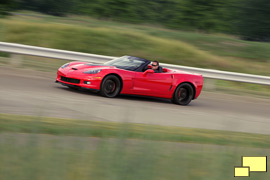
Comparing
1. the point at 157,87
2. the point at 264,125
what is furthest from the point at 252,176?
the point at 157,87

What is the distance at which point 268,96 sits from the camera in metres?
17.1

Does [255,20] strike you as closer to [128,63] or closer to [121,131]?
[128,63]

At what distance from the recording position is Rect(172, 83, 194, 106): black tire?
12.1m

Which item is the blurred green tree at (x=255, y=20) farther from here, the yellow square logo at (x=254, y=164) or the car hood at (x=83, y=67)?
the yellow square logo at (x=254, y=164)

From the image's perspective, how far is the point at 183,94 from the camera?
40.4ft

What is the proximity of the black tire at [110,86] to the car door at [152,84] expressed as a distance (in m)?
0.51

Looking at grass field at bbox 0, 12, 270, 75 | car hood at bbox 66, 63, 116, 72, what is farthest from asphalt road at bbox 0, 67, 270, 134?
grass field at bbox 0, 12, 270, 75

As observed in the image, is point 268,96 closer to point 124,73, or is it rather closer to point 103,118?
point 124,73

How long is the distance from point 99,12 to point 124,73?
4406cm

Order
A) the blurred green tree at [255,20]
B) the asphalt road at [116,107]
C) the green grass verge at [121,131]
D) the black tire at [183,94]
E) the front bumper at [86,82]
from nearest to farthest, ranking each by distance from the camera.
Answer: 1. the green grass verge at [121,131]
2. the asphalt road at [116,107]
3. the front bumper at [86,82]
4. the black tire at [183,94]
5. the blurred green tree at [255,20]

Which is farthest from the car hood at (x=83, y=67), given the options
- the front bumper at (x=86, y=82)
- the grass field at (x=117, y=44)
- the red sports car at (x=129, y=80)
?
the grass field at (x=117, y=44)

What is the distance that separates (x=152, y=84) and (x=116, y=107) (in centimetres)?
219

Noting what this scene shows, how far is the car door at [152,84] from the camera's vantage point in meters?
11.4

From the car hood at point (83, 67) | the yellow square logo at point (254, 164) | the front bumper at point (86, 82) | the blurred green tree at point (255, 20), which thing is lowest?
the yellow square logo at point (254, 164)
